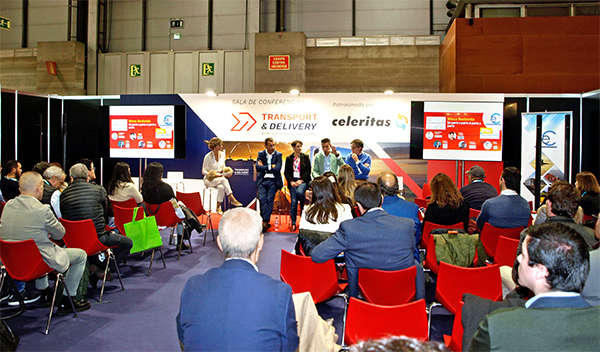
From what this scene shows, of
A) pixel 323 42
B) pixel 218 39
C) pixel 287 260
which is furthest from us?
pixel 218 39

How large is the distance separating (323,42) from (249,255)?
32.8 ft

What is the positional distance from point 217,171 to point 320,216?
4.48m

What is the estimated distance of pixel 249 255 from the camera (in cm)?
161

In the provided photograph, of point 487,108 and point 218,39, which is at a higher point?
point 218,39

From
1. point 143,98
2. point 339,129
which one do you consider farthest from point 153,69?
point 339,129

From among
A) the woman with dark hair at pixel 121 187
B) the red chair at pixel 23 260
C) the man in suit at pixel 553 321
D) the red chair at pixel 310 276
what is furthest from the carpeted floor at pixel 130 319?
the man in suit at pixel 553 321

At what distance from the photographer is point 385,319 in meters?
1.86

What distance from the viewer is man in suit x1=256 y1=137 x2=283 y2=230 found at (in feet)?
23.0

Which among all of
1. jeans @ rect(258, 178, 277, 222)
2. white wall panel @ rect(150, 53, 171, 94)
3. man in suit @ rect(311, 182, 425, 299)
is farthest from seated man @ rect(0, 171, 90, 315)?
white wall panel @ rect(150, 53, 171, 94)

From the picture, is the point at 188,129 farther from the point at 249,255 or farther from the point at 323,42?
the point at 249,255

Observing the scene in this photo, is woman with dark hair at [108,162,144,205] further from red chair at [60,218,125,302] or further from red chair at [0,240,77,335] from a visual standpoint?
red chair at [0,240,77,335]

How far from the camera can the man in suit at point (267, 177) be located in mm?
7004

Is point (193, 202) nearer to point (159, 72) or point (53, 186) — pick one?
point (53, 186)

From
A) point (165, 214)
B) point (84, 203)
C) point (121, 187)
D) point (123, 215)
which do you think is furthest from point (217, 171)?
point (84, 203)
